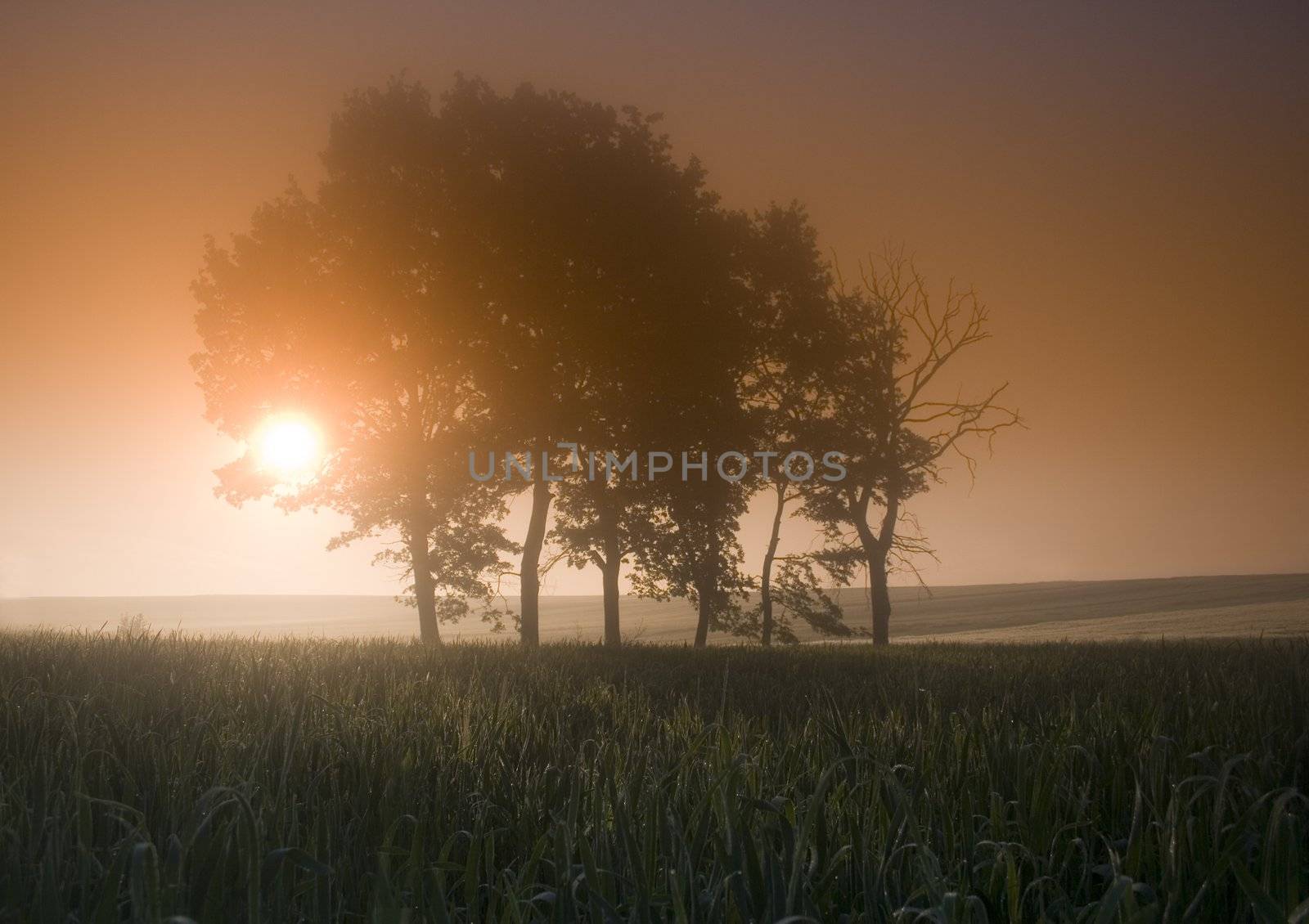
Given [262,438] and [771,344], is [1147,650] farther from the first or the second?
[262,438]

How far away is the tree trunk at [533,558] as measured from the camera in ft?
70.6

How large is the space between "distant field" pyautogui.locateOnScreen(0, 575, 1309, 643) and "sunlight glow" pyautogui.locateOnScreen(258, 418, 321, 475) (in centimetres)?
451

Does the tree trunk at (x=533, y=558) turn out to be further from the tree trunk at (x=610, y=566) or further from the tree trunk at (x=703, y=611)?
the tree trunk at (x=703, y=611)

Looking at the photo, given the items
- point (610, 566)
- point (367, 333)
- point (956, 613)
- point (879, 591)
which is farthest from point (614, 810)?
point (956, 613)

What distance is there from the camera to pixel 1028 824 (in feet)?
8.34

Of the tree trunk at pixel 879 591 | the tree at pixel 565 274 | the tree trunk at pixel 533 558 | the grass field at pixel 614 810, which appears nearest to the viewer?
the grass field at pixel 614 810

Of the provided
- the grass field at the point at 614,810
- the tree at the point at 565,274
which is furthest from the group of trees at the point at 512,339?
the grass field at the point at 614,810

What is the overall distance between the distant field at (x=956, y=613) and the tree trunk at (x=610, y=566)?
173 centimetres

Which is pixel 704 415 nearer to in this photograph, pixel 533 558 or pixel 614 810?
pixel 533 558

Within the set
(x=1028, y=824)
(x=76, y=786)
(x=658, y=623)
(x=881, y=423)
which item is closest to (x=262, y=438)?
(x=881, y=423)

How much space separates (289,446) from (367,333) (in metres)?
4.74

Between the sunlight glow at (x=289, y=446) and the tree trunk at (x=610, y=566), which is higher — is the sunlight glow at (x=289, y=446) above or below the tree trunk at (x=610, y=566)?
above

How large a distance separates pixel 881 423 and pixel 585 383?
10.6 m

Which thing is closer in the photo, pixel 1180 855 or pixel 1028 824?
pixel 1180 855
